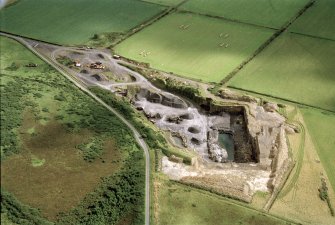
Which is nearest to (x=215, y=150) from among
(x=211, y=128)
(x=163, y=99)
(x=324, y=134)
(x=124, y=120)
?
(x=211, y=128)

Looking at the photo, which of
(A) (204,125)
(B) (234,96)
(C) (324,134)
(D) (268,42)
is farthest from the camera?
(D) (268,42)

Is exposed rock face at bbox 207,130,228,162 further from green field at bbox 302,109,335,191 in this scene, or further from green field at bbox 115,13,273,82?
green field at bbox 115,13,273,82

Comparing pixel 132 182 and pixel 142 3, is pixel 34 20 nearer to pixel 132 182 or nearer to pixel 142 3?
pixel 142 3

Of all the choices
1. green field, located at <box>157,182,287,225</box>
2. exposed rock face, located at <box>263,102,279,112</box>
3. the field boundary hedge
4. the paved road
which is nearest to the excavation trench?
exposed rock face, located at <box>263,102,279,112</box>

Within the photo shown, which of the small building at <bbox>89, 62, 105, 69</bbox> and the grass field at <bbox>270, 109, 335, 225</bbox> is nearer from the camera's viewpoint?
the grass field at <bbox>270, 109, 335, 225</bbox>

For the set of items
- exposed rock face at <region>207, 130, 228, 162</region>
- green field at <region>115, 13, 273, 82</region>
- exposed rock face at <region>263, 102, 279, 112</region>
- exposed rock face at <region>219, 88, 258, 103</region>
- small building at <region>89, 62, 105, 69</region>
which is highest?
green field at <region>115, 13, 273, 82</region>

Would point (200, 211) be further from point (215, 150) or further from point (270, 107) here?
point (270, 107)

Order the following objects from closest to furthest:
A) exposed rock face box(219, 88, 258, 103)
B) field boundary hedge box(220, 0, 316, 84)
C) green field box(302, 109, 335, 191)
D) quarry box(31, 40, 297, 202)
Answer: quarry box(31, 40, 297, 202) → green field box(302, 109, 335, 191) → exposed rock face box(219, 88, 258, 103) → field boundary hedge box(220, 0, 316, 84)
